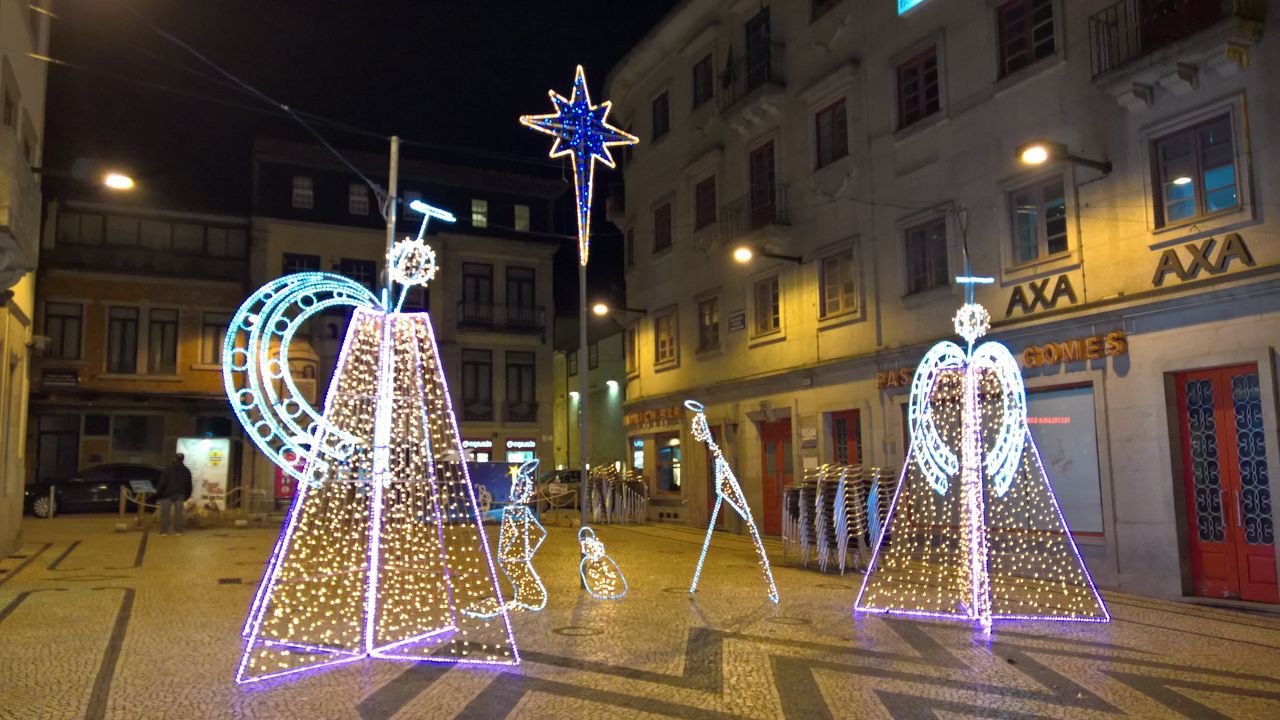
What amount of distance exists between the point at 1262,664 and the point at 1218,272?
4.94 metres

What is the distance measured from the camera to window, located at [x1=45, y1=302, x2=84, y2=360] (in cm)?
3117

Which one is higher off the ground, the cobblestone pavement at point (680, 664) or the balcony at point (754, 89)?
the balcony at point (754, 89)

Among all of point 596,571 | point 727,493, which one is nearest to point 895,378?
point 727,493

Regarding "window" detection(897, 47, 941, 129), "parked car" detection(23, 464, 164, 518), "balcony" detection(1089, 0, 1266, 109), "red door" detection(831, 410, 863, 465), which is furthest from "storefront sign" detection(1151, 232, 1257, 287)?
"parked car" detection(23, 464, 164, 518)

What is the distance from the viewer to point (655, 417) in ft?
80.4

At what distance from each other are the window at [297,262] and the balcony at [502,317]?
5.84 m

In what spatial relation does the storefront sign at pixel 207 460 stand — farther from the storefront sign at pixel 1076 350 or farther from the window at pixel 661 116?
the storefront sign at pixel 1076 350

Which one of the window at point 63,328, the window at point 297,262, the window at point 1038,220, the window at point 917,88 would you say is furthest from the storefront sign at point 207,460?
the window at point 1038,220

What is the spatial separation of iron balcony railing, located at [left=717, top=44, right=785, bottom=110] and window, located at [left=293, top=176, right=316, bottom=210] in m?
19.9

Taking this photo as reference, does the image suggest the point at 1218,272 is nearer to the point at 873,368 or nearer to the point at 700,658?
the point at 873,368

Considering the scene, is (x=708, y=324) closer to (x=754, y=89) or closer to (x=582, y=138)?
(x=754, y=89)

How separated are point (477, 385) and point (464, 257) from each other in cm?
536

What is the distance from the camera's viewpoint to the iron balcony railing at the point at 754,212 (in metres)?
19.0

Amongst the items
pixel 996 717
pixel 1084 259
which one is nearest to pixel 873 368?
pixel 1084 259
